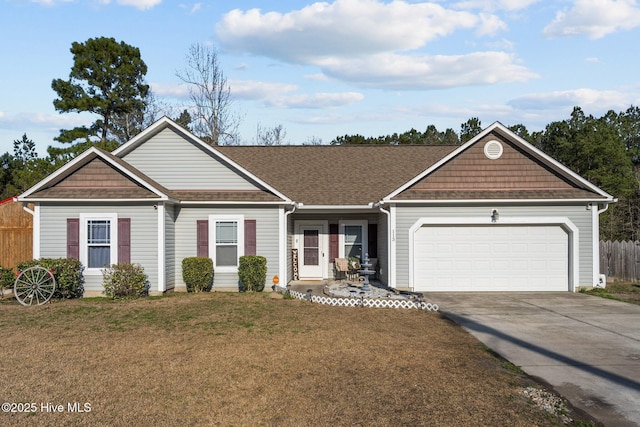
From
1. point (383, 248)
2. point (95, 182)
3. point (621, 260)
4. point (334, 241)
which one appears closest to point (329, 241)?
point (334, 241)

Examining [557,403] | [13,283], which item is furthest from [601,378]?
[13,283]

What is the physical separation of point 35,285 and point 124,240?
263cm

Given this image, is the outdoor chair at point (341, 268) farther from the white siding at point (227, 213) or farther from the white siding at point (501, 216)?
the white siding at point (227, 213)

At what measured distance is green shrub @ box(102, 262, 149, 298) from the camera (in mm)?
15086

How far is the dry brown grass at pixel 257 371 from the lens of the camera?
6048mm

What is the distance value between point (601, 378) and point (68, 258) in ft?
45.4

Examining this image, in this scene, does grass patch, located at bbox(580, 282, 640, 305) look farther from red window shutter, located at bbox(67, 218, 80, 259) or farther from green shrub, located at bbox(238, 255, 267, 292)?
red window shutter, located at bbox(67, 218, 80, 259)

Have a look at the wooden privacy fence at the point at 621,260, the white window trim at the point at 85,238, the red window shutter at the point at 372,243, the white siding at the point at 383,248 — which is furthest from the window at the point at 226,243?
the wooden privacy fence at the point at 621,260

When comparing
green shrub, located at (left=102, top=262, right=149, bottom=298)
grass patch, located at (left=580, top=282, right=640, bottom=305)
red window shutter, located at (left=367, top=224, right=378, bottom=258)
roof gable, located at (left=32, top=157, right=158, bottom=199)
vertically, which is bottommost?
grass patch, located at (left=580, top=282, right=640, bottom=305)

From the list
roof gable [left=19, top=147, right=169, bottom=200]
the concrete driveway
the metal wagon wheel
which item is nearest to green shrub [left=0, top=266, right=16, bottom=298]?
the metal wagon wheel

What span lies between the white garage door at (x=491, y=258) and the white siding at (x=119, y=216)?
317 inches

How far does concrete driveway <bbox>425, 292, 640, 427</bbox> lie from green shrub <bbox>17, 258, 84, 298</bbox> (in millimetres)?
10056

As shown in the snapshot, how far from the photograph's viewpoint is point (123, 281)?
15086 millimetres

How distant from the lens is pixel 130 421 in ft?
19.1
